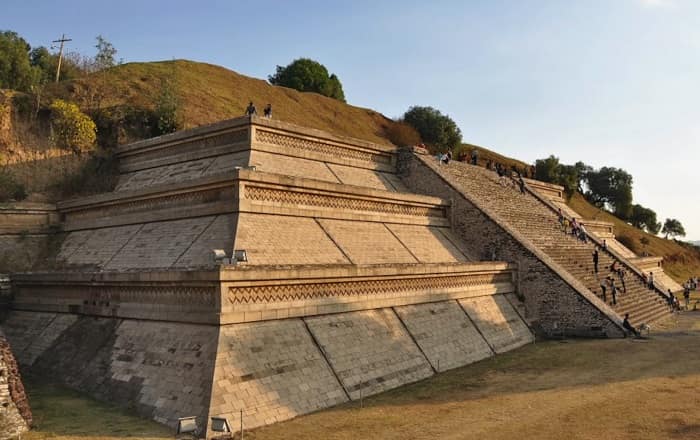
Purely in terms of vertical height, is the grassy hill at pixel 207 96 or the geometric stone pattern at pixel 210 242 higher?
the grassy hill at pixel 207 96

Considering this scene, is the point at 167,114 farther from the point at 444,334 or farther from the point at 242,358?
the point at 242,358

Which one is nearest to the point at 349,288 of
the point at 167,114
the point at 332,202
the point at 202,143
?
the point at 332,202

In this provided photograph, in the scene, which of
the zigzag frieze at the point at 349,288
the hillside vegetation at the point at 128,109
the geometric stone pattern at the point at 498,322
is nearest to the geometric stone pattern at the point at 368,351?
the zigzag frieze at the point at 349,288

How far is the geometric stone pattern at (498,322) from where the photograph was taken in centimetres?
1642

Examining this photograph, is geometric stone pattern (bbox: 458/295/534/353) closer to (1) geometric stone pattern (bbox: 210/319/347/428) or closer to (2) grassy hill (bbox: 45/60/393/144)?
(1) geometric stone pattern (bbox: 210/319/347/428)

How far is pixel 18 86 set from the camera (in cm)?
3102

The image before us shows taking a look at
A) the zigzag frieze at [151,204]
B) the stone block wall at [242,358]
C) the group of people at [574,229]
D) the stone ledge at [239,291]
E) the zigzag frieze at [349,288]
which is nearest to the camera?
the stone block wall at [242,358]

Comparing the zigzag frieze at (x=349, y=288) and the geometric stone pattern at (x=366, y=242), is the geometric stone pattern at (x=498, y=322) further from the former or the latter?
the geometric stone pattern at (x=366, y=242)

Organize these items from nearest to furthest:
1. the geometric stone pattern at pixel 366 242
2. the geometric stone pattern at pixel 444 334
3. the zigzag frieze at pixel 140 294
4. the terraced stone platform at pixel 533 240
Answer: the zigzag frieze at pixel 140 294 < the geometric stone pattern at pixel 444 334 < the geometric stone pattern at pixel 366 242 < the terraced stone platform at pixel 533 240

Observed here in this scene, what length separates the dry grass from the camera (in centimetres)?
5158

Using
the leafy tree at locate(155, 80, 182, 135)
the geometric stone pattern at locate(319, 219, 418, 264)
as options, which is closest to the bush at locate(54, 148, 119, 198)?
the leafy tree at locate(155, 80, 182, 135)

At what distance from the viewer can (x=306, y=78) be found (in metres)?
58.3

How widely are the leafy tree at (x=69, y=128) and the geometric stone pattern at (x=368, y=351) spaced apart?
1435 centimetres

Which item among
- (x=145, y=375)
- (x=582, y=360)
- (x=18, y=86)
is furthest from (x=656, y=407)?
(x=18, y=86)
